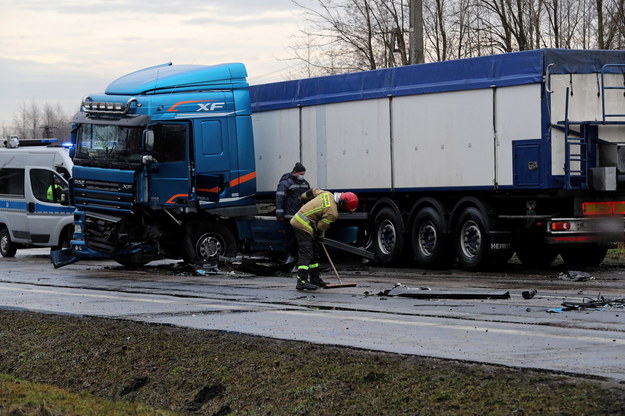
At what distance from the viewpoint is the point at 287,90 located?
23203 millimetres

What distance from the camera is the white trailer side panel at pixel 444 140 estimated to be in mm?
18719

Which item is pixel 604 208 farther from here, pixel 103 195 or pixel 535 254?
pixel 103 195

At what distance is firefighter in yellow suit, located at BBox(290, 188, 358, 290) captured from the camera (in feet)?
52.1

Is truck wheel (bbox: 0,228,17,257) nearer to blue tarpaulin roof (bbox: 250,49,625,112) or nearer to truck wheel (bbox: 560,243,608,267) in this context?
blue tarpaulin roof (bbox: 250,49,625,112)

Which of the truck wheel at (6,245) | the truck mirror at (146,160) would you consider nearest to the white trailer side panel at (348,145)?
the truck mirror at (146,160)

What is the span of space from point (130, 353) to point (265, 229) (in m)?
12.0

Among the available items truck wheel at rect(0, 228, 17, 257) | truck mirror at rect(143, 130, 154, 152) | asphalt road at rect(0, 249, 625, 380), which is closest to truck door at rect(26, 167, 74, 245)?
truck wheel at rect(0, 228, 17, 257)

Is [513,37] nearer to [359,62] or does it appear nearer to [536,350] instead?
[359,62]

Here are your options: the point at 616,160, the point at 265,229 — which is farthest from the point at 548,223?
the point at 265,229

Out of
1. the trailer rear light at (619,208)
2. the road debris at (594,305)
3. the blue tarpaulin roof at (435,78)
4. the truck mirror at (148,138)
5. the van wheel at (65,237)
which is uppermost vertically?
the blue tarpaulin roof at (435,78)

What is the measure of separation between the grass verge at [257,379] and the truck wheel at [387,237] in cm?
972

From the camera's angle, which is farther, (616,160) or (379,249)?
(379,249)

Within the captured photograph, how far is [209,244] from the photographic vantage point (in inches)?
853

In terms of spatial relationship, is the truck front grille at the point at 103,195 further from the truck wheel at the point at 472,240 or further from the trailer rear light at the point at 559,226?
the trailer rear light at the point at 559,226
